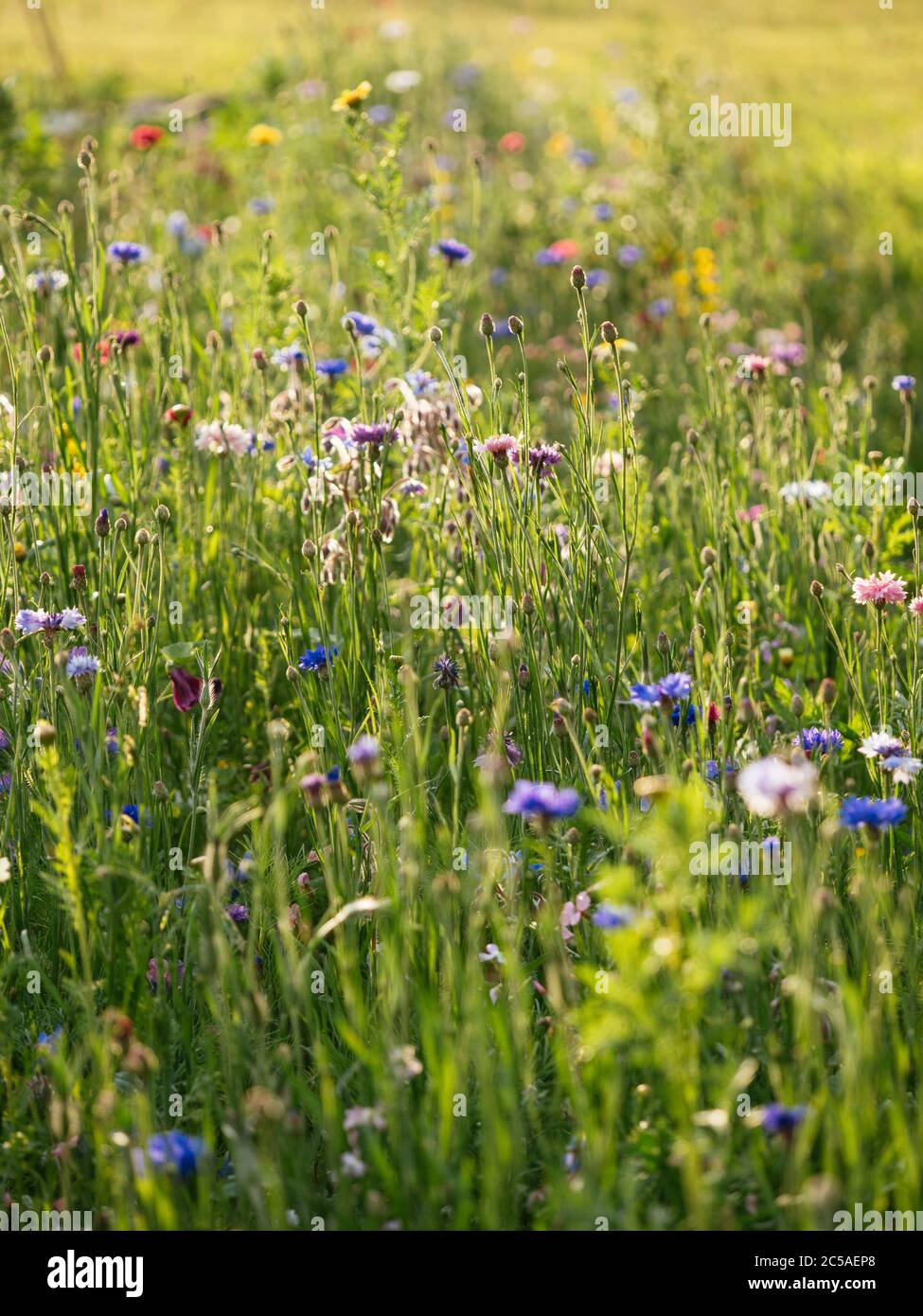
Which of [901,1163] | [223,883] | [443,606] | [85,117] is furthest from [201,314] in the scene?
[85,117]

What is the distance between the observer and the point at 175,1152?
155cm

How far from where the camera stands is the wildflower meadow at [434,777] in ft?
4.99

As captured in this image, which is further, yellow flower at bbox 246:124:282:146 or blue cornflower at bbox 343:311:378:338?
yellow flower at bbox 246:124:282:146

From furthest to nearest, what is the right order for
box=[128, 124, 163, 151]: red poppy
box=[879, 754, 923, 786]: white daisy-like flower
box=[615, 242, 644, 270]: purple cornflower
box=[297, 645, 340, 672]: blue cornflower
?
box=[615, 242, 644, 270]: purple cornflower, box=[128, 124, 163, 151]: red poppy, box=[297, 645, 340, 672]: blue cornflower, box=[879, 754, 923, 786]: white daisy-like flower

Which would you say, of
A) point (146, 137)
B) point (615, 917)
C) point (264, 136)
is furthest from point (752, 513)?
point (264, 136)

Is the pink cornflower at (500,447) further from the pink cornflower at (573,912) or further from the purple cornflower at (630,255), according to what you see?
the purple cornflower at (630,255)

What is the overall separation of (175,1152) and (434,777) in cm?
99

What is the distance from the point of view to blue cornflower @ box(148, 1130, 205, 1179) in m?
1.53

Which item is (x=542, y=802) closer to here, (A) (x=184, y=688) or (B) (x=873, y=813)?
(B) (x=873, y=813)

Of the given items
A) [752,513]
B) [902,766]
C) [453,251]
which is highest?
[453,251]

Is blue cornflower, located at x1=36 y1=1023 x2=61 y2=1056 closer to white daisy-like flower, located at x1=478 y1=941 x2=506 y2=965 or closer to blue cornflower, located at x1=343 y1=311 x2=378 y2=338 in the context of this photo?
white daisy-like flower, located at x1=478 y1=941 x2=506 y2=965

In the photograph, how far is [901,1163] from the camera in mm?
1588

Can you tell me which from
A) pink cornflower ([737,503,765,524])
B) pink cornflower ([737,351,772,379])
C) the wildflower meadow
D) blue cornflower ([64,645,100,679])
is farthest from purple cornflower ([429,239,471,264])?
blue cornflower ([64,645,100,679])
